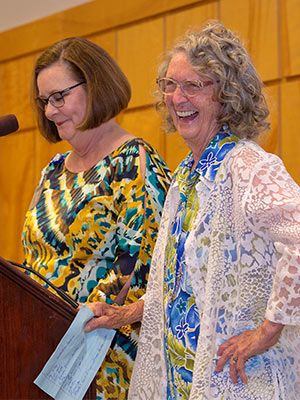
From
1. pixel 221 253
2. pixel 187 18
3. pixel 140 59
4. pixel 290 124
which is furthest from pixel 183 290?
pixel 140 59

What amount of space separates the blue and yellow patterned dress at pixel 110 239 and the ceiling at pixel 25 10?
8.64ft

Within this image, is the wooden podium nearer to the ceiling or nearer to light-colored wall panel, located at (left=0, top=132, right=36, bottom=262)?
light-colored wall panel, located at (left=0, top=132, right=36, bottom=262)

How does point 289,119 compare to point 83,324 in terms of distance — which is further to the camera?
point 289,119

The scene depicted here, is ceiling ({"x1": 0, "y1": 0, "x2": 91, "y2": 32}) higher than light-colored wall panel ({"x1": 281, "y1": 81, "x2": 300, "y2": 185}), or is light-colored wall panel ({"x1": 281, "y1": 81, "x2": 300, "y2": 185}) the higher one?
ceiling ({"x1": 0, "y1": 0, "x2": 91, "y2": 32})

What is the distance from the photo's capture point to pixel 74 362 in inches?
68.4

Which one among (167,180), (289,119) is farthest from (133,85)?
(167,180)

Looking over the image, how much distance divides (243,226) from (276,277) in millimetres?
150

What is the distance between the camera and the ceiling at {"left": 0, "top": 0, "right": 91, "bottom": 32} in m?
4.66

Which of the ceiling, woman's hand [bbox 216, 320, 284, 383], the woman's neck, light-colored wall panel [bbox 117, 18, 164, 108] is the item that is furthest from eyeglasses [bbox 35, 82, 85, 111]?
the ceiling

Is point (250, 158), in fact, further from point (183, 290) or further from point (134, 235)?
point (134, 235)

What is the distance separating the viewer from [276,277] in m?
1.49

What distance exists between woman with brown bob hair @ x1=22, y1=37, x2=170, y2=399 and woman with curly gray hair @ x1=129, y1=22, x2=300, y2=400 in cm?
19

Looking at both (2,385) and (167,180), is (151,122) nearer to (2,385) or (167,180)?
(167,180)

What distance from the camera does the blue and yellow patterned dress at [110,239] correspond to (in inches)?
82.1
